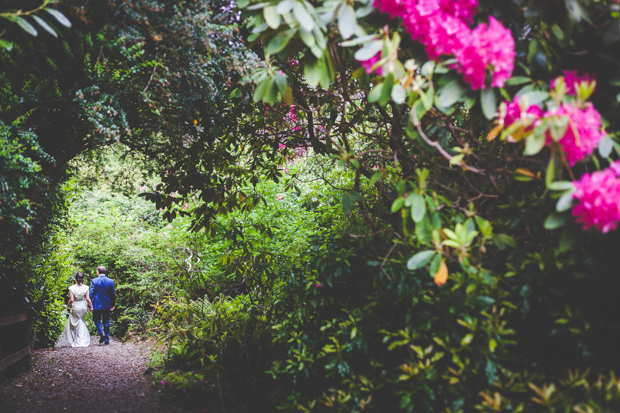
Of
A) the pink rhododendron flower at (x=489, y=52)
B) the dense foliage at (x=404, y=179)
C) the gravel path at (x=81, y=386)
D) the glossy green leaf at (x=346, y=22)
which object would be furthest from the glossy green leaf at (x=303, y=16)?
the gravel path at (x=81, y=386)

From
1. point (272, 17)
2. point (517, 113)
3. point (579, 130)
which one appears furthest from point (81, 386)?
point (579, 130)

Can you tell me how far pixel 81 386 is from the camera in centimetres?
398

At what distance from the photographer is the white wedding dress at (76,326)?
707cm

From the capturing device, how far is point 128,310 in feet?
25.5

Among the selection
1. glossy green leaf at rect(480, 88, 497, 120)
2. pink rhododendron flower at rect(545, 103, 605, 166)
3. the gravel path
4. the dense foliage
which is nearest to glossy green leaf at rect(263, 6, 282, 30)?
the dense foliage

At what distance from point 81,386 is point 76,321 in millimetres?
3725

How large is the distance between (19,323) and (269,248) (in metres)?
3.11

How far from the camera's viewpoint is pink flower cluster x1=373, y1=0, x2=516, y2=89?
1511 millimetres

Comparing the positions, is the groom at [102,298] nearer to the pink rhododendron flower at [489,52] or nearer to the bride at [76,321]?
the bride at [76,321]

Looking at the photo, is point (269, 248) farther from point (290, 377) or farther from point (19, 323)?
point (19, 323)

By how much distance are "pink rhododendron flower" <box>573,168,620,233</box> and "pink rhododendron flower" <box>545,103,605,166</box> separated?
0.12m

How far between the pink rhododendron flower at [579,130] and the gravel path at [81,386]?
3.47 m

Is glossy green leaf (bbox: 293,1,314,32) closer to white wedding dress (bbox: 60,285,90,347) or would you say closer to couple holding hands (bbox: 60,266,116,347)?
couple holding hands (bbox: 60,266,116,347)

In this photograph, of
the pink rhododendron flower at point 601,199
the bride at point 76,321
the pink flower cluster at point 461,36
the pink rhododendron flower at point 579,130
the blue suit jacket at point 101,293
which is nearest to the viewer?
the pink rhododendron flower at point 601,199
